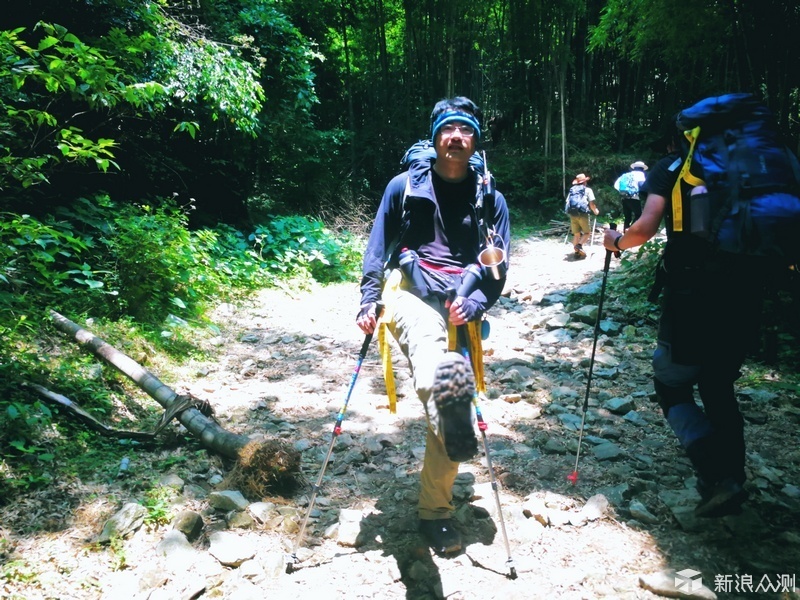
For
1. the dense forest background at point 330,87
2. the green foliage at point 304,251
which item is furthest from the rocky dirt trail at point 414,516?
the green foliage at point 304,251

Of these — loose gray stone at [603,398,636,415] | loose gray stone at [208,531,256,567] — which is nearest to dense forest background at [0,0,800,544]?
loose gray stone at [208,531,256,567]

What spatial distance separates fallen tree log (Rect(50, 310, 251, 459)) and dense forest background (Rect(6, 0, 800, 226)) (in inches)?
46.9

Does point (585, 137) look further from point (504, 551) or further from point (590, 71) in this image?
point (504, 551)

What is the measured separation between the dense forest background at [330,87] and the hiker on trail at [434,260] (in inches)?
89.0

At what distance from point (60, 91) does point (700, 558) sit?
5428mm

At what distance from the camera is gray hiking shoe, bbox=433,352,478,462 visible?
2.11 m

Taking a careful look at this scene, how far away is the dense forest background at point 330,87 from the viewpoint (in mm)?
4520

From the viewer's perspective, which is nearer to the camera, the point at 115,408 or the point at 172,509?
the point at 172,509

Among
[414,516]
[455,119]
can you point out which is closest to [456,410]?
[414,516]

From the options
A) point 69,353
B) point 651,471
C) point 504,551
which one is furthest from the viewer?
point 69,353

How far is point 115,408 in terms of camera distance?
12.8ft

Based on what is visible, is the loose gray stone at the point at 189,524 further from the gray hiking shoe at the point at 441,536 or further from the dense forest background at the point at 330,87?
the dense forest background at the point at 330,87

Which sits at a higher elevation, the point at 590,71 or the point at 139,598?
the point at 590,71

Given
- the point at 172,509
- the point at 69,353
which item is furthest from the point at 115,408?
the point at 172,509
